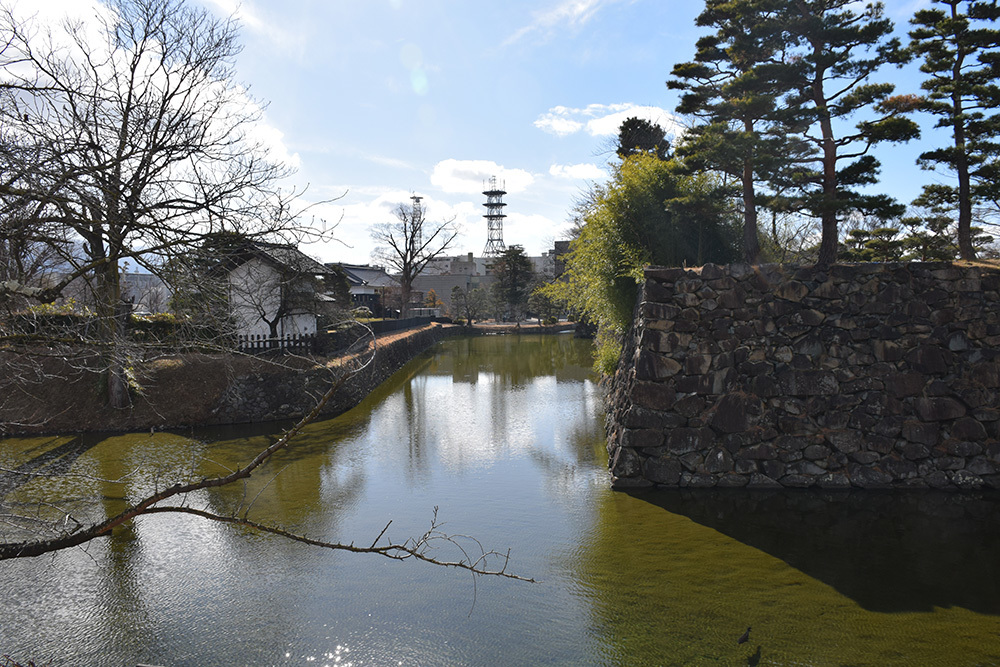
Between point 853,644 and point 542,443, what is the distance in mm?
6257

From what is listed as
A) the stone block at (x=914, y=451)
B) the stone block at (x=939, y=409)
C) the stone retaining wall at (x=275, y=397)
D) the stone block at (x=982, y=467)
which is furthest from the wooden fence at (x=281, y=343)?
the stone block at (x=982, y=467)

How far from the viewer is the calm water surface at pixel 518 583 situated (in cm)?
439

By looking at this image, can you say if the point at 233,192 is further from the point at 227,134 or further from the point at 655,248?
the point at 655,248

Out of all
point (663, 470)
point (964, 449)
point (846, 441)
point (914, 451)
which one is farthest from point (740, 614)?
point (964, 449)

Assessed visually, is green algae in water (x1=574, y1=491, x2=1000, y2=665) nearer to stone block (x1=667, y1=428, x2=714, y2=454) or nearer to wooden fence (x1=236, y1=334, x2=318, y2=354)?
stone block (x1=667, y1=428, x2=714, y2=454)

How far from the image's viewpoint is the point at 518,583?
5449 mm

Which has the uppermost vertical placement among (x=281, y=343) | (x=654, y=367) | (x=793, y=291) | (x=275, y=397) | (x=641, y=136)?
(x=641, y=136)

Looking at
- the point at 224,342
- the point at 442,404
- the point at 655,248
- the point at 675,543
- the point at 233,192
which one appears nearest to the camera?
the point at 233,192

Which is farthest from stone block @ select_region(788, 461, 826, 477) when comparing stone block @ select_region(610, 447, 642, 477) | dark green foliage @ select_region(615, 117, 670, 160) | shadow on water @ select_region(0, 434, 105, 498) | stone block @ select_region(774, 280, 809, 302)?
dark green foliage @ select_region(615, 117, 670, 160)

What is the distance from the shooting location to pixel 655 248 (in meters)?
11.7

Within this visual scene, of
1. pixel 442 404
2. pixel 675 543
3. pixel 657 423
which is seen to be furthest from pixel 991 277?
pixel 442 404

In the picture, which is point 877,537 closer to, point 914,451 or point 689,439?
point 914,451

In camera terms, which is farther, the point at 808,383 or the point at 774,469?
the point at 808,383

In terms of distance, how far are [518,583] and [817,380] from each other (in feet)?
16.6
